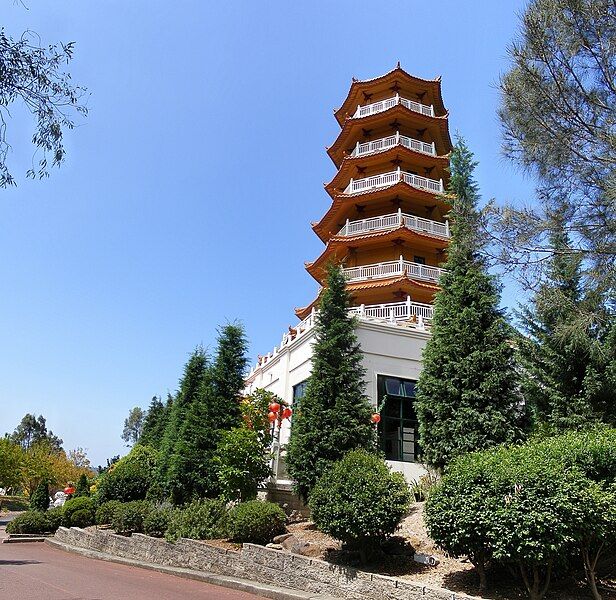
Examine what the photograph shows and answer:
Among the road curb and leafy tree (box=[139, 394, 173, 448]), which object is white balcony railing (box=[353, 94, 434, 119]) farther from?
the road curb

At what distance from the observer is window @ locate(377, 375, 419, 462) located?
17766 mm

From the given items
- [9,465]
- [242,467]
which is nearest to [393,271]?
[242,467]

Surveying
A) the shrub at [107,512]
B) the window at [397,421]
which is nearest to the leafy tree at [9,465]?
the shrub at [107,512]

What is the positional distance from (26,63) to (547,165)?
10197 millimetres

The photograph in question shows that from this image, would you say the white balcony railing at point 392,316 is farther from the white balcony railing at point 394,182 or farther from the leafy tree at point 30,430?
the leafy tree at point 30,430

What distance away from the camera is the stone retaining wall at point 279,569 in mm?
8703

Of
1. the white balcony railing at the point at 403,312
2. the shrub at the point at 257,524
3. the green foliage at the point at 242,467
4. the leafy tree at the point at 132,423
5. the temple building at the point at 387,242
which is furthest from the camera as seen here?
the leafy tree at the point at 132,423

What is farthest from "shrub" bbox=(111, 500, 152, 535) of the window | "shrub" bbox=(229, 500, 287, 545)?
the window

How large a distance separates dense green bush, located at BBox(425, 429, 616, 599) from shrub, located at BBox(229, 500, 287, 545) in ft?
16.3

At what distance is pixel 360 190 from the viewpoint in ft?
89.7

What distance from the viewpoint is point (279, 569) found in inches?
424

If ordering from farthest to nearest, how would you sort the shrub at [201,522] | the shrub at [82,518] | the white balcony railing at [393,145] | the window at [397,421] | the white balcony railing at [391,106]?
the white balcony railing at [391,106] → the white balcony railing at [393,145] → the shrub at [82,518] → the window at [397,421] → the shrub at [201,522]

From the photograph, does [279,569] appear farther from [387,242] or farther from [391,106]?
[391,106]

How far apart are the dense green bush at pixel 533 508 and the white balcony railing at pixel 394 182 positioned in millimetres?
19329
